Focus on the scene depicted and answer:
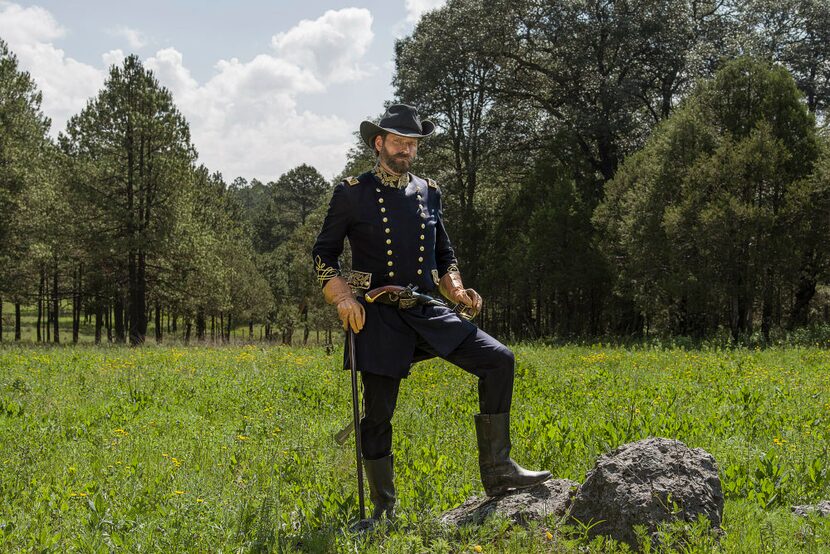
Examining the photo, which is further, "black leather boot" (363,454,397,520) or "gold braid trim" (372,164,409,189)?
"gold braid trim" (372,164,409,189)

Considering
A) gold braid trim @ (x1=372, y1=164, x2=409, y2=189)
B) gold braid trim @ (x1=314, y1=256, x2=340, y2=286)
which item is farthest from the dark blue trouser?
gold braid trim @ (x1=372, y1=164, x2=409, y2=189)

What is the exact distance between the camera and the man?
16.1ft

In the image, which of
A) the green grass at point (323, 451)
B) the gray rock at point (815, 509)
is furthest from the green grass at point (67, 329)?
the gray rock at point (815, 509)

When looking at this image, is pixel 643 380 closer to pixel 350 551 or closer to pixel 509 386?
pixel 509 386

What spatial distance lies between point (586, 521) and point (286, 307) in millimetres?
47607

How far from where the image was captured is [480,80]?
111 ft

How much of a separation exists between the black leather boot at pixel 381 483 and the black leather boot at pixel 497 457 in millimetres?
720

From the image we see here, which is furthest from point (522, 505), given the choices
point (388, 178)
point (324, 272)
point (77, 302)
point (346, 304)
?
point (77, 302)

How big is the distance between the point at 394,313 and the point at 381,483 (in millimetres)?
1265

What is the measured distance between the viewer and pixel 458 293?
17.5ft

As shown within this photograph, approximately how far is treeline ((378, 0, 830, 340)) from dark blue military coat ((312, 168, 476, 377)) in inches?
722

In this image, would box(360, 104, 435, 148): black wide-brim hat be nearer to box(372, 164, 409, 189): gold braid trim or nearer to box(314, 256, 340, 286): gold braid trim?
box(372, 164, 409, 189): gold braid trim

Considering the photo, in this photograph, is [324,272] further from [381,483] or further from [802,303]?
[802,303]

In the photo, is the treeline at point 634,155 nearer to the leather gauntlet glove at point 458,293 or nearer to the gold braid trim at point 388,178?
the leather gauntlet glove at point 458,293
